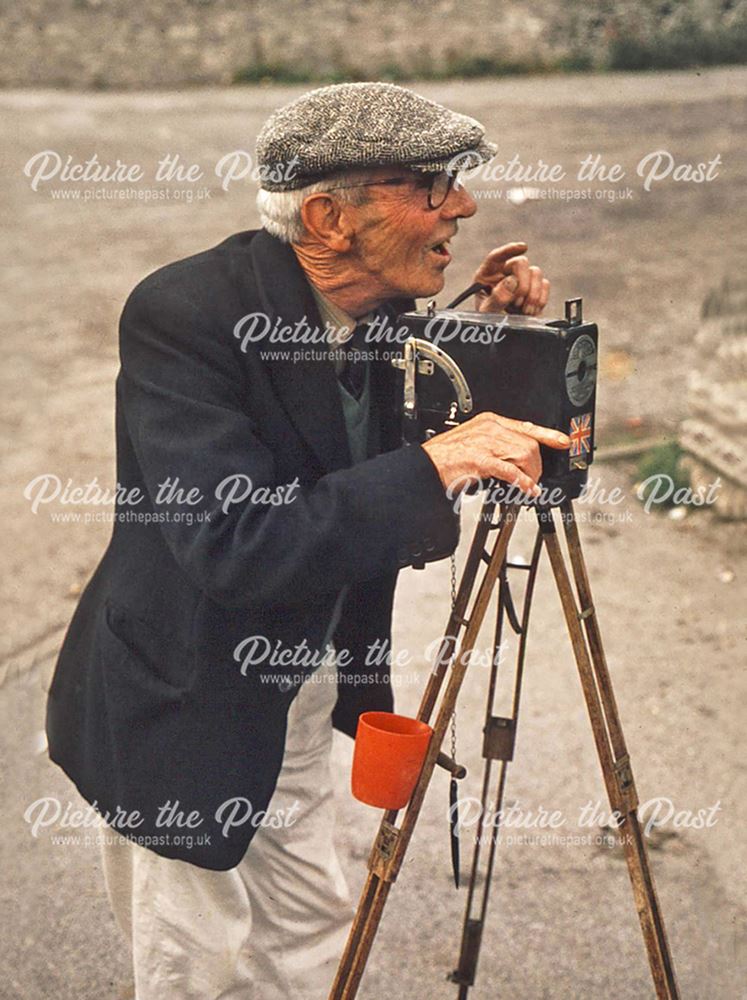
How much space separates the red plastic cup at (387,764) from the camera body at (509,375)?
52 centimetres

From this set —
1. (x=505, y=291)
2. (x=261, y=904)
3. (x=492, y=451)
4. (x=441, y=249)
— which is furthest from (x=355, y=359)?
(x=261, y=904)

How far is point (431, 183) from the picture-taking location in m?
2.21

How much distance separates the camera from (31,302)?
930 cm

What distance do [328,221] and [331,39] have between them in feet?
54.2

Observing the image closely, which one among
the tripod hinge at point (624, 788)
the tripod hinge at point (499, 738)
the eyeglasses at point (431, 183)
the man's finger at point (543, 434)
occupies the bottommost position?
the tripod hinge at point (499, 738)

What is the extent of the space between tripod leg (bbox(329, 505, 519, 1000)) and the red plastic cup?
19 mm

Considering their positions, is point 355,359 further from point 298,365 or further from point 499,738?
point 499,738

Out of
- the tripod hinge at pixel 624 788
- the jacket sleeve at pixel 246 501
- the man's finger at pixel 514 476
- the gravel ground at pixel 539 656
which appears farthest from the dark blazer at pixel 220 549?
the gravel ground at pixel 539 656

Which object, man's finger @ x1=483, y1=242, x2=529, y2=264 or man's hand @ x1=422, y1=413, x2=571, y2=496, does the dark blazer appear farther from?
man's finger @ x1=483, y1=242, x2=529, y2=264

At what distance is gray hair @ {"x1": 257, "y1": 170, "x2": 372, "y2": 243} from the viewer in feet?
7.11

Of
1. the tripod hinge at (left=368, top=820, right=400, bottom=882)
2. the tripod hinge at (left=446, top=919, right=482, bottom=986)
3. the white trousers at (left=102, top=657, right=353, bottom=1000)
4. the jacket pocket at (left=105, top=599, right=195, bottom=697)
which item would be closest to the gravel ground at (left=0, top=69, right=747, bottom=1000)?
the tripod hinge at (left=446, top=919, right=482, bottom=986)

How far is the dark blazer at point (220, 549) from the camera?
6.73ft

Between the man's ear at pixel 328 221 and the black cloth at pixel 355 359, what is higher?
the man's ear at pixel 328 221

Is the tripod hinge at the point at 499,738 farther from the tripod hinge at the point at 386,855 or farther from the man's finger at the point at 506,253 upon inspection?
the man's finger at the point at 506,253
